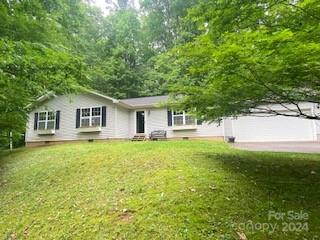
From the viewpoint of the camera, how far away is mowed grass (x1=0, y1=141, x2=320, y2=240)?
4102 mm

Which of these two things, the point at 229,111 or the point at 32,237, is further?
the point at 229,111

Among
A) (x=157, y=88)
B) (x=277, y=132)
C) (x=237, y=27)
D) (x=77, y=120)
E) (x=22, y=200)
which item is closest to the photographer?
(x=237, y=27)

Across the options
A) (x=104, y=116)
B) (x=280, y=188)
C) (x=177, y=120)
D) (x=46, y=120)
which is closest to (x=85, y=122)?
(x=104, y=116)

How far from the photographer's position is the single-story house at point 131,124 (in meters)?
16.5

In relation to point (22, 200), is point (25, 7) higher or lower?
higher

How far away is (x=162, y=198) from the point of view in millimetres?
4887

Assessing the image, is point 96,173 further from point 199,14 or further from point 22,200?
point 199,14

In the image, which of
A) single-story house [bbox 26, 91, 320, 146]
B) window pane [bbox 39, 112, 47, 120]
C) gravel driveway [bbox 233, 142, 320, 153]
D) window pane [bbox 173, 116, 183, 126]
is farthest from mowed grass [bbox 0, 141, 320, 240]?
window pane [bbox 39, 112, 47, 120]

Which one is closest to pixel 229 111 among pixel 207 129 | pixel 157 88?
pixel 207 129

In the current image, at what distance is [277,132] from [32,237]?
48.8 ft

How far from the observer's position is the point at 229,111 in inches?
285

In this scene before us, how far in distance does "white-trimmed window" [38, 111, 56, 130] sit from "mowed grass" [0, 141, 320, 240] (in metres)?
11.2

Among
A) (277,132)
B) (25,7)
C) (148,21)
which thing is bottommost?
(277,132)

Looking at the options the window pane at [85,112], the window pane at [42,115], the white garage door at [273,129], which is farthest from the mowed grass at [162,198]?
the window pane at [42,115]
